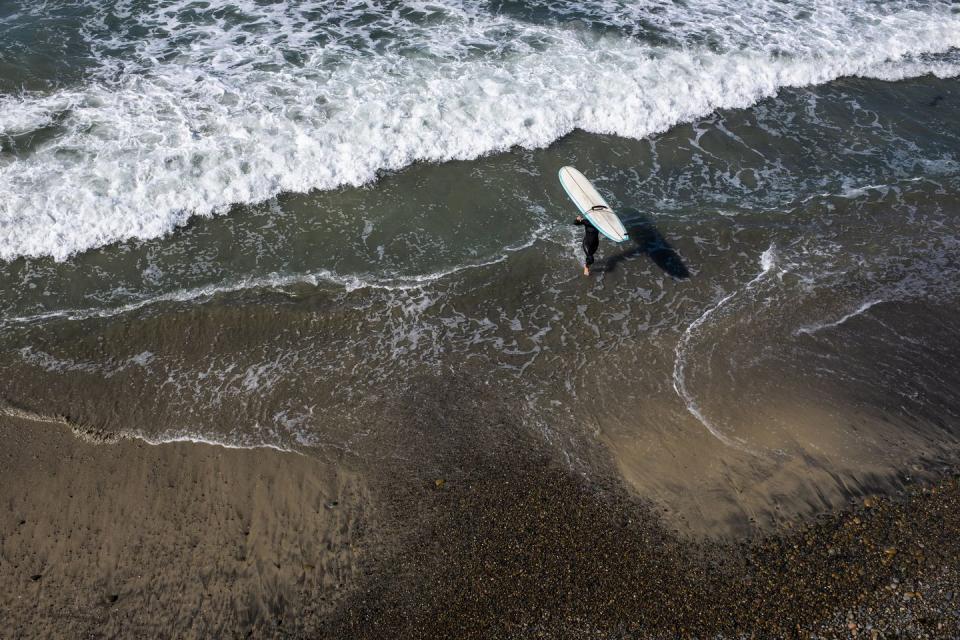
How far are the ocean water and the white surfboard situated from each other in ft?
1.47

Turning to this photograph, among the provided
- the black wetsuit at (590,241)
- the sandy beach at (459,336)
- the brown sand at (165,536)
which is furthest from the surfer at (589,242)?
the brown sand at (165,536)

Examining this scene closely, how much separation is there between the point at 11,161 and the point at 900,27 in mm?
27012

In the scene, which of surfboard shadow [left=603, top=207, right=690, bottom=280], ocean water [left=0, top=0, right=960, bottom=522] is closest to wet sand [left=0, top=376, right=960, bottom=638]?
ocean water [left=0, top=0, right=960, bottom=522]

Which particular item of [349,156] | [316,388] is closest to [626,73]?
[349,156]

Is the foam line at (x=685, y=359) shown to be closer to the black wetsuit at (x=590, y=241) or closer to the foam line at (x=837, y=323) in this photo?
the foam line at (x=837, y=323)

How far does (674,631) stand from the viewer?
7.09 meters

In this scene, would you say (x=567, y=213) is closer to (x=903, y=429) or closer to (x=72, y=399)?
(x=903, y=429)

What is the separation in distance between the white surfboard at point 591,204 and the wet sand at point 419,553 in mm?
4917

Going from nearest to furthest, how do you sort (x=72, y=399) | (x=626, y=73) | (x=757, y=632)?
1. (x=757, y=632)
2. (x=72, y=399)
3. (x=626, y=73)

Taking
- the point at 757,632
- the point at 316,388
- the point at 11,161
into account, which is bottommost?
the point at 757,632

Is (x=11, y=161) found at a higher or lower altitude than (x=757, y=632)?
higher

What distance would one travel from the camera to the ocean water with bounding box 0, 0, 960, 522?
9.34 m

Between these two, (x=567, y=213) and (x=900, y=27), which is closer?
(x=567, y=213)

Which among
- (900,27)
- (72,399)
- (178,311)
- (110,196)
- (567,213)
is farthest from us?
(900,27)
